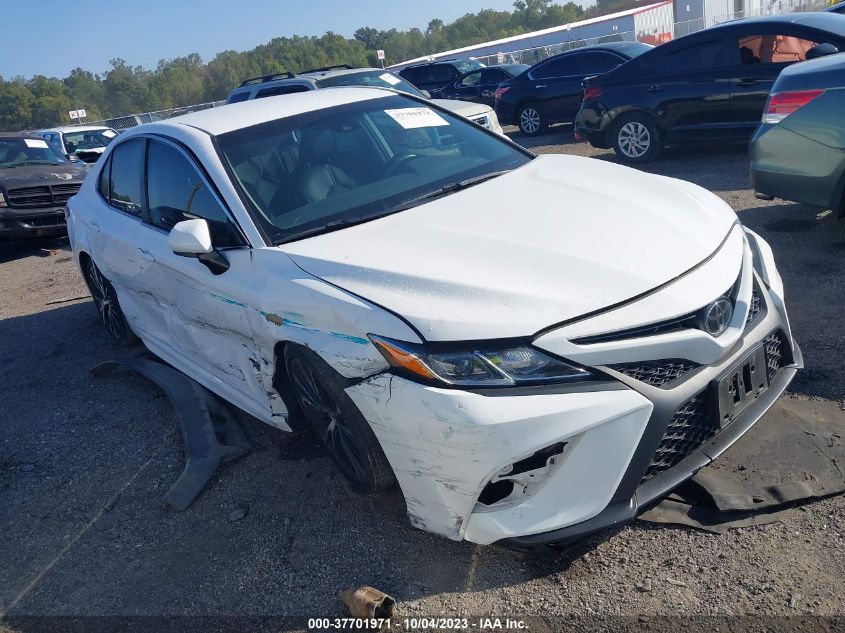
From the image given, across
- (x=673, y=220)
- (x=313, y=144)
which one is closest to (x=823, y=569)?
(x=673, y=220)

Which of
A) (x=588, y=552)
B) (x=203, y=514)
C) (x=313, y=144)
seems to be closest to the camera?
(x=588, y=552)

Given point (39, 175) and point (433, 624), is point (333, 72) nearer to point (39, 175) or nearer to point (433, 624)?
point (39, 175)

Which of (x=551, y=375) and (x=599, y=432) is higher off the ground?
(x=551, y=375)

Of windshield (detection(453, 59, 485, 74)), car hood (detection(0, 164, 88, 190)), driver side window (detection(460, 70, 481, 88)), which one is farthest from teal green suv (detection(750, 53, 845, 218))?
windshield (detection(453, 59, 485, 74))

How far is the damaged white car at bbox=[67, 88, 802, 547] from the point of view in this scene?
241cm

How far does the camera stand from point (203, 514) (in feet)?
11.1

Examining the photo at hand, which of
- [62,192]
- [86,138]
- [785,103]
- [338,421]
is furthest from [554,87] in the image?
[338,421]

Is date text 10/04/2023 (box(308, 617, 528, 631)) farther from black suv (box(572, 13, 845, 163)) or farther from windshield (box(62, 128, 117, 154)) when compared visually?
windshield (box(62, 128, 117, 154))

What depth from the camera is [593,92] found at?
977cm

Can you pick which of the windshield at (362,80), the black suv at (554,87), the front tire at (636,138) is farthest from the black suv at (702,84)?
the black suv at (554,87)

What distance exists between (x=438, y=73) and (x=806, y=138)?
50.3 ft

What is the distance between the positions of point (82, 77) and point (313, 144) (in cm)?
10957

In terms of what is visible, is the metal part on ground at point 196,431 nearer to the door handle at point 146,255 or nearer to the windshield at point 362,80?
the door handle at point 146,255

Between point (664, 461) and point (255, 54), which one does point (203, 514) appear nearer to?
point (664, 461)
